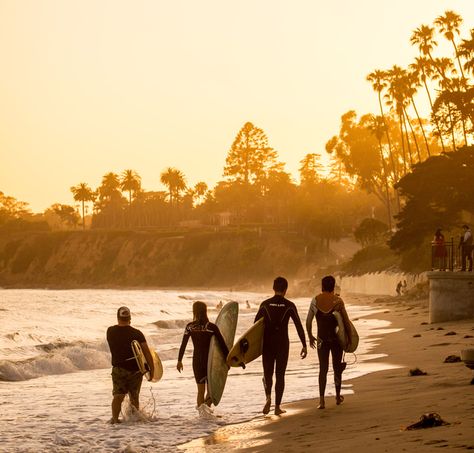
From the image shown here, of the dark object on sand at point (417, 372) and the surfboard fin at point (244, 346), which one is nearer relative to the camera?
the surfboard fin at point (244, 346)

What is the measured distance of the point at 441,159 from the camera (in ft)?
152

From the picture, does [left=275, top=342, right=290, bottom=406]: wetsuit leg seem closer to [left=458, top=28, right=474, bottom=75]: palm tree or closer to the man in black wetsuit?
the man in black wetsuit

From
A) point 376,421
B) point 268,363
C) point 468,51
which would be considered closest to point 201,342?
point 268,363

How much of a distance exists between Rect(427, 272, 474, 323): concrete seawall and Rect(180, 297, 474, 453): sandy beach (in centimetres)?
1035

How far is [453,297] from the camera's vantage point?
82.7ft

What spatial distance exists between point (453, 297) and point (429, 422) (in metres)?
17.3

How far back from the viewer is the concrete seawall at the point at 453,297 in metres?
25.0

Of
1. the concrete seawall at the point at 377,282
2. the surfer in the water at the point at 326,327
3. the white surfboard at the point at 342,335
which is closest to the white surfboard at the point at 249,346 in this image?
the surfer in the water at the point at 326,327

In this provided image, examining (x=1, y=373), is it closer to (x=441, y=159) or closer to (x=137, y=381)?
(x=137, y=381)

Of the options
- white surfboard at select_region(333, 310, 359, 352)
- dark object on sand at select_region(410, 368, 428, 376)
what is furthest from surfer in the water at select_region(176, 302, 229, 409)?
dark object on sand at select_region(410, 368, 428, 376)

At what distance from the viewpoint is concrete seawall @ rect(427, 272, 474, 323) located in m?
25.0

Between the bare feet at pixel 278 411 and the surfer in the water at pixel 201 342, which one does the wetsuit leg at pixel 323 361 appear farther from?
the surfer in the water at pixel 201 342

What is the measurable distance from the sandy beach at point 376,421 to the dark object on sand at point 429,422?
3.1 inches

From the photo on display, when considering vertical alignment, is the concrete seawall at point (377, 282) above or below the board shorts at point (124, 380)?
above
